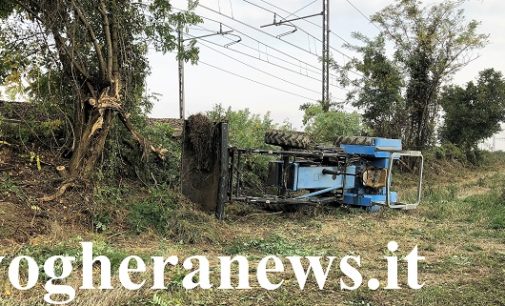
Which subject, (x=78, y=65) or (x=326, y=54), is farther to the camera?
(x=326, y=54)

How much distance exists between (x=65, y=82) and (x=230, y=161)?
268 centimetres

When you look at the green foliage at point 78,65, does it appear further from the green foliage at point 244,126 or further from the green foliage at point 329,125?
the green foliage at point 329,125

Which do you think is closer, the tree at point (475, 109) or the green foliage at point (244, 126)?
the green foliage at point (244, 126)

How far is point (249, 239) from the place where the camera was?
7.00m

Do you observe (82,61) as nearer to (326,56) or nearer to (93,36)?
(93,36)

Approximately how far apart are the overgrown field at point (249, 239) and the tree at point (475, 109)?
52.0ft

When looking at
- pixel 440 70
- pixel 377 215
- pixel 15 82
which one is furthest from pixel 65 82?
pixel 440 70

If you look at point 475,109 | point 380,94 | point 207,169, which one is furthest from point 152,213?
point 475,109

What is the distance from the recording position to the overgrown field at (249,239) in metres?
4.55

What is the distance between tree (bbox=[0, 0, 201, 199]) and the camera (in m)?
7.87

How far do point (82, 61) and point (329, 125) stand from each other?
9.45m

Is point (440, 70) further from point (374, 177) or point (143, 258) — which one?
point (143, 258)

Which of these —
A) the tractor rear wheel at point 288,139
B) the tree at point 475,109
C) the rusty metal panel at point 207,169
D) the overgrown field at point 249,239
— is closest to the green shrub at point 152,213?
the overgrown field at point 249,239

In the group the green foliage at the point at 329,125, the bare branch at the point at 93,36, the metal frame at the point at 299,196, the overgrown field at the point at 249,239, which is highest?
the bare branch at the point at 93,36
